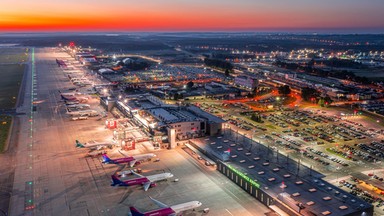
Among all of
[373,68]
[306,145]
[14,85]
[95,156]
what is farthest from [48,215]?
[373,68]

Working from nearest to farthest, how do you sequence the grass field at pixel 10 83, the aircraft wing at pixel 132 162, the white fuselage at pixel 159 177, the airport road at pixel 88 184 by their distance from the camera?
1. the airport road at pixel 88 184
2. the white fuselage at pixel 159 177
3. the aircraft wing at pixel 132 162
4. the grass field at pixel 10 83

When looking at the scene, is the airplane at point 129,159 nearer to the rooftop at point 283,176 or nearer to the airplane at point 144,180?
the airplane at point 144,180

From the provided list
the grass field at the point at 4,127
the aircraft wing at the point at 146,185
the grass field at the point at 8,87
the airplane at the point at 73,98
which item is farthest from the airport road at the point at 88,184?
the airplane at the point at 73,98

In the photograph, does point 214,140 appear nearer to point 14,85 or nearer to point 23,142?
point 23,142

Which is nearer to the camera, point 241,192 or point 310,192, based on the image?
point 310,192

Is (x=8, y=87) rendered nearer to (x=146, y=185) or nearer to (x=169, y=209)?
(x=146, y=185)

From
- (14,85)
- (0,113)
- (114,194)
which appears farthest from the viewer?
(14,85)

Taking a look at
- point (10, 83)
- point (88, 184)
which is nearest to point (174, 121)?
point (88, 184)

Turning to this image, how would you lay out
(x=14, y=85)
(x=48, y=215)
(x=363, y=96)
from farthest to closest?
(x=14, y=85), (x=363, y=96), (x=48, y=215)
